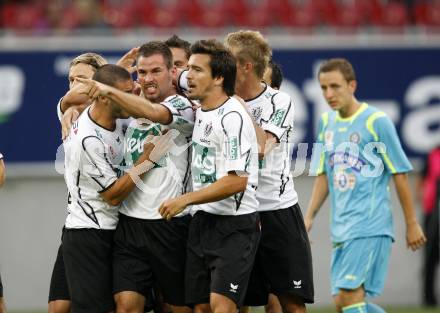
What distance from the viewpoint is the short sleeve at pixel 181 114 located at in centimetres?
755

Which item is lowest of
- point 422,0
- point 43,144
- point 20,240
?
point 20,240

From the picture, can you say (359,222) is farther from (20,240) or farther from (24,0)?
(24,0)

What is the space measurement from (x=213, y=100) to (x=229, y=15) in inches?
346

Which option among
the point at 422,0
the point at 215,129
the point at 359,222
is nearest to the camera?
the point at 215,129

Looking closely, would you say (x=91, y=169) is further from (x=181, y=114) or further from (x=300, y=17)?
(x=300, y=17)

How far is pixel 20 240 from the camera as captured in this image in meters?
13.5

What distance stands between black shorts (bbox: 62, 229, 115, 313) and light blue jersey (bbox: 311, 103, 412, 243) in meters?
2.27

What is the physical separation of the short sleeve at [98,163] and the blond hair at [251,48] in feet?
3.94

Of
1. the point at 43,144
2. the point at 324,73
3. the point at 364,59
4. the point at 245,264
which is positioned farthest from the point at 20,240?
the point at 245,264

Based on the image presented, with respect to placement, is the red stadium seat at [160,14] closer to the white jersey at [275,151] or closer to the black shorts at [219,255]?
the white jersey at [275,151]

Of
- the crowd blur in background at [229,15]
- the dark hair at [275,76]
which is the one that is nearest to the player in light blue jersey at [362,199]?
the dark hair at [275,76]

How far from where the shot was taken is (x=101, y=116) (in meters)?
7.67

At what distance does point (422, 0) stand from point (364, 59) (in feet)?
12.6

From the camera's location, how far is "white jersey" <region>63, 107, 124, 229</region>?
25.0 ft
